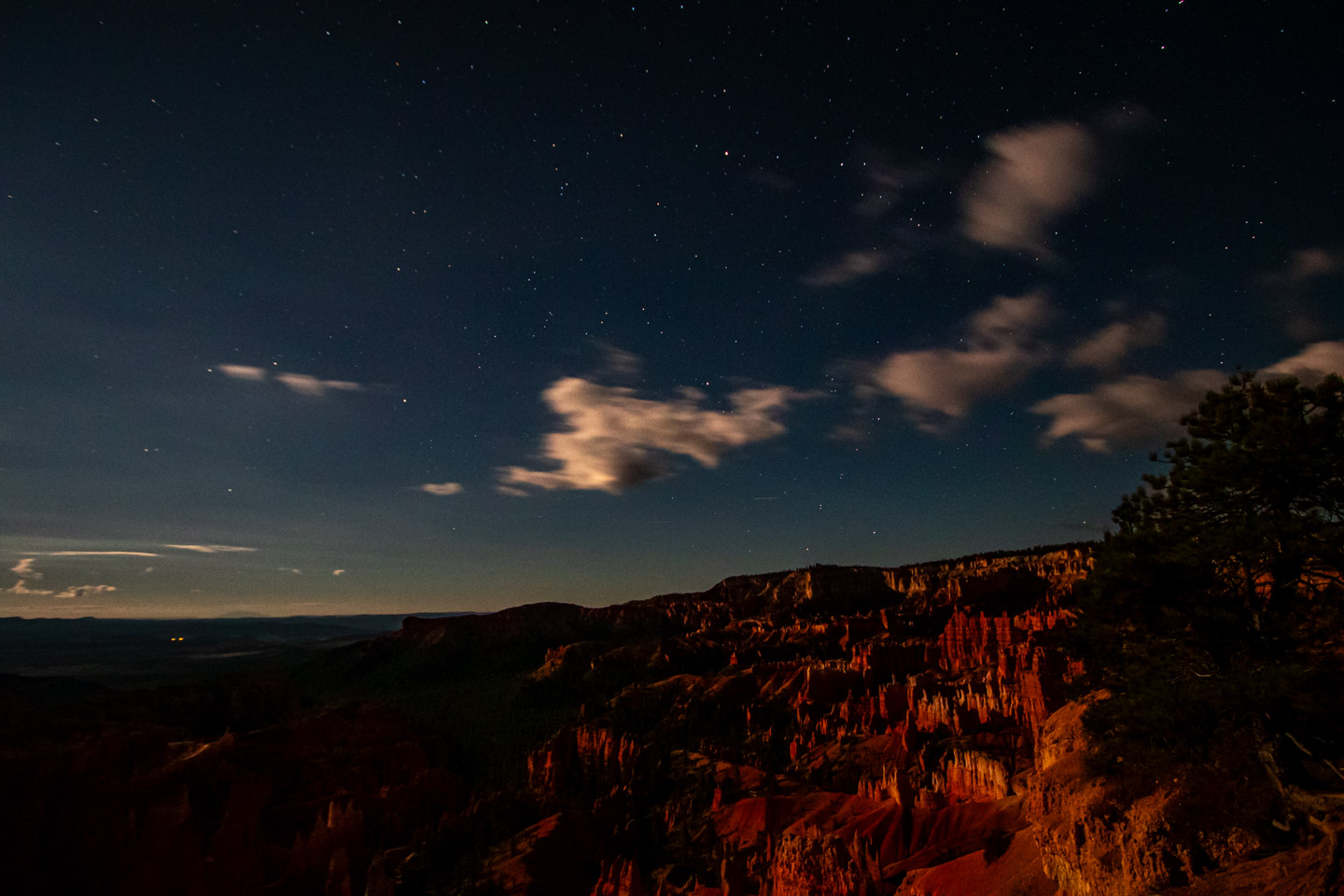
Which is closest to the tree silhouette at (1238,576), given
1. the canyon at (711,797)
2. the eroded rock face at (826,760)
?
the canyon at (711,797)

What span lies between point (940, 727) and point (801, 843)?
32.1m

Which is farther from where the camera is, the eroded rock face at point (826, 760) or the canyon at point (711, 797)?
the eroded rock face at point (826, 760)

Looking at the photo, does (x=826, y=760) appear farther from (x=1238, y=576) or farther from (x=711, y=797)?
(x=1238, y=576)

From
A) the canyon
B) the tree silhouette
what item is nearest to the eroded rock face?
the canyon

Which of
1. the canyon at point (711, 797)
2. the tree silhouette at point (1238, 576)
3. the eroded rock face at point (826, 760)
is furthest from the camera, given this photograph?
the eroded rock face at point (826, 760)

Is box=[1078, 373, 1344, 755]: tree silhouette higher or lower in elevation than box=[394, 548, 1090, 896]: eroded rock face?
higher

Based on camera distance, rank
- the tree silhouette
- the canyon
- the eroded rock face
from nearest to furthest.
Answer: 1. the tree silhouette
2. the canyon
3. the eroded rock face

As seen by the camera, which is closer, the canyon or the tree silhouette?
the tree silhouette

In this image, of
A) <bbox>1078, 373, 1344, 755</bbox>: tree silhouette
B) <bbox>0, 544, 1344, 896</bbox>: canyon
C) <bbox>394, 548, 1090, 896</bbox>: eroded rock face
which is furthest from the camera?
<bbox>394, 548, 1090, 896</bbox>: eroded rock face

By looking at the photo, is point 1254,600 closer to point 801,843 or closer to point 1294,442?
point 1294,442

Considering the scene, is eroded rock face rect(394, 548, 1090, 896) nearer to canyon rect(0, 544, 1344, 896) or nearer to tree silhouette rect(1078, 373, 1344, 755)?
canyon rect(0, 544, 1344, 896)

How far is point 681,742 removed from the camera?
258 ft

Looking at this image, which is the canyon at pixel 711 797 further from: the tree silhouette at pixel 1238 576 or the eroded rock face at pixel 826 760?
the tree silhouette at pixel 1238 576

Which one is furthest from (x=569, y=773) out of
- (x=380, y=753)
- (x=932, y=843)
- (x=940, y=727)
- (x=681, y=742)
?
(x=932, y=843)
